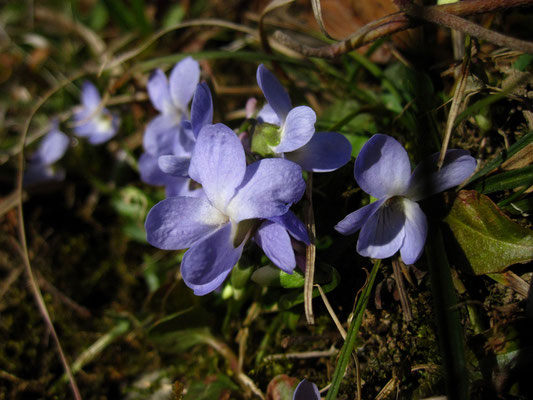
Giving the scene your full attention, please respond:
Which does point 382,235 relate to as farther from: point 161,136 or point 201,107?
point 161,136

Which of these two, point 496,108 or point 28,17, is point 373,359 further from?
point 28,17

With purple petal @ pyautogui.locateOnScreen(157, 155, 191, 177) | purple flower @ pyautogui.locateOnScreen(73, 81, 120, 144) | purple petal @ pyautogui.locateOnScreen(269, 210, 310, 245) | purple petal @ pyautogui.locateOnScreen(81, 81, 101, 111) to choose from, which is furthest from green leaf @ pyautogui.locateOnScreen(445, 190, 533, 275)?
purple petal @ pyautogui.locateOnScreen(81, 81, 101, 111)

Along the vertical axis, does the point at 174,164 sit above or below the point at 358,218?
above

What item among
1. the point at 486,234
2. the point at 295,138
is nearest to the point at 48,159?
the point at 295,138

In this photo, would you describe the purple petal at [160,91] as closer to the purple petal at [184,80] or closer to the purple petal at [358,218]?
the purple petal at [184,80]

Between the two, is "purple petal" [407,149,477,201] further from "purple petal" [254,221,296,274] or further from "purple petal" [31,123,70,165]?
"purple petal" [31,123,70,165]

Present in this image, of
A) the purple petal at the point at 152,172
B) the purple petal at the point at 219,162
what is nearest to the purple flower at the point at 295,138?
the purple petal at the point at 219,162

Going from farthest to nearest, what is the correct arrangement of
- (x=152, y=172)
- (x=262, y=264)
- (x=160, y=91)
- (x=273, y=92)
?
(x=160, y=91), (x=152, y=172), (x=262, y=264), (x=273, y=92)

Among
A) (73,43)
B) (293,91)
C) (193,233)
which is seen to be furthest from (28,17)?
(193,233)
